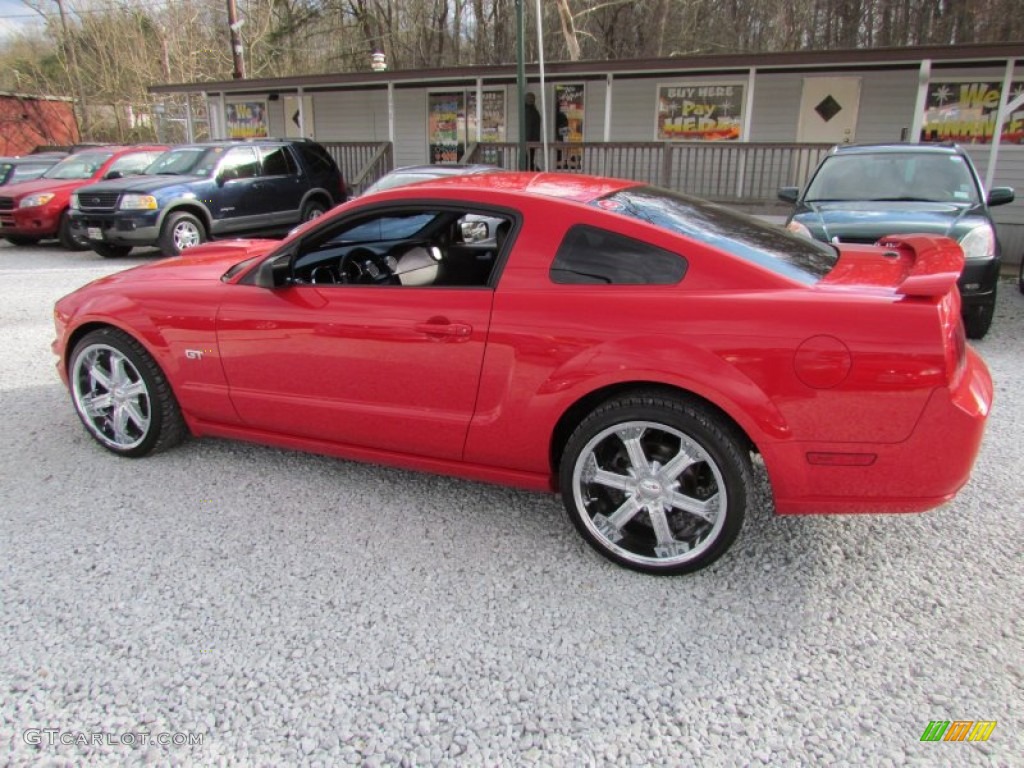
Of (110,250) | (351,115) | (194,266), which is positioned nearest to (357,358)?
(194,266)

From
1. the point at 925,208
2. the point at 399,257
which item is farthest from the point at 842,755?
the point at 925,208

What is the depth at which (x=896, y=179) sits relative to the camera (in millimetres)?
6930

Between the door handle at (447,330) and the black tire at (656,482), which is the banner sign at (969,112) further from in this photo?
the door handle at (447,330)

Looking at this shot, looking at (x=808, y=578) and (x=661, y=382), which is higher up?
(x=661, y=382)

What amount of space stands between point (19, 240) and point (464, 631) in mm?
13493

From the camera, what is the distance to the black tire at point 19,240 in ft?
39.9

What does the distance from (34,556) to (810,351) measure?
10.4 feet

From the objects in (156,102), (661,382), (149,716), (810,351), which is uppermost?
(156,102)

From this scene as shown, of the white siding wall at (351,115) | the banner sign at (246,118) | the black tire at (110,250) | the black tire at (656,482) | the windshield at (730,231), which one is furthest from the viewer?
the banner sign at (246,118)

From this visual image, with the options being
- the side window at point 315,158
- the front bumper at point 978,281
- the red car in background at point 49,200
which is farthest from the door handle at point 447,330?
the red car in background at point 49,200

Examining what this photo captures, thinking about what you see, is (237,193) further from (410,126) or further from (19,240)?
(410,126)

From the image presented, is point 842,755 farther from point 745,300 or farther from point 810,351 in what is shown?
point 745,300

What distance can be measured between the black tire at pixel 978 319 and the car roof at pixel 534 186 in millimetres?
4072

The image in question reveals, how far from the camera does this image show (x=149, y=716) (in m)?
2.11
